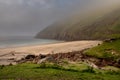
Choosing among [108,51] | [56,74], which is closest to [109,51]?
[108,51]

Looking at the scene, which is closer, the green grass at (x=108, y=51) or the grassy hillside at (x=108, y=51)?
the grassy hillside at (x=108, y=51)

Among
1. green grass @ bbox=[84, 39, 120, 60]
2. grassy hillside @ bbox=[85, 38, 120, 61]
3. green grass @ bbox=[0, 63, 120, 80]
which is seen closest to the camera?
green grass @ bbox=[0, 63, 120, 80]

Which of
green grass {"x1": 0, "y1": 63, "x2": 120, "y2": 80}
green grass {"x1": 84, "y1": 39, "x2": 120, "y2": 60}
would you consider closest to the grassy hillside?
green grass {"x1": 84, "y1": 39, "x2": 120, "y2": 60}

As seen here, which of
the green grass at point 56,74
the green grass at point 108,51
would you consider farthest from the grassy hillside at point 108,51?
the green grass at point 56,74

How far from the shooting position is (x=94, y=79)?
31703 millimetres

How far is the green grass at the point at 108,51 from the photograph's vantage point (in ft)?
161

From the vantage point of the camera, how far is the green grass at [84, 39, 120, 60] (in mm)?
49094

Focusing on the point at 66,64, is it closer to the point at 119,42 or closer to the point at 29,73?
the point at 29,73

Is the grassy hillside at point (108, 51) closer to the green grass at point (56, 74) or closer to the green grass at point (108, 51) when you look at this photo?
the green grass at point (108, 51)

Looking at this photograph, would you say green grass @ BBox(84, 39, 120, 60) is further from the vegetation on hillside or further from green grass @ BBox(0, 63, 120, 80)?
green grass @ BBox(0, 63, 120, 80)

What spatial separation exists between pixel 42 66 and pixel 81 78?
844 cm

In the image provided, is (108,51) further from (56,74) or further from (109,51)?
(56,74)

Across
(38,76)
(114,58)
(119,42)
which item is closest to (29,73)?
(38,76)

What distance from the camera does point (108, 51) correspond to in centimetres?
5119
